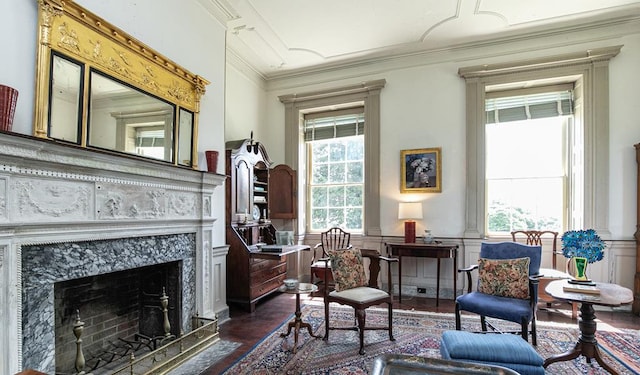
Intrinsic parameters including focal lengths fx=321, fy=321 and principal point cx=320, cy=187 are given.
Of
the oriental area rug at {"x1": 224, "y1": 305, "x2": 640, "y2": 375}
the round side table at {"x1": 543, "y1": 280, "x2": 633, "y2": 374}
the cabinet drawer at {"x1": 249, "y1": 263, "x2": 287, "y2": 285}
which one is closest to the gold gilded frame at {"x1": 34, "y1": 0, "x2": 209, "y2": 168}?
the cabinet drawer at {"x1": 249, "y1": 263, "x2": 287, "y2": 285}

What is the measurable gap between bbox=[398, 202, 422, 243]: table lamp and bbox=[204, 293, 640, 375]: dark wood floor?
871 mm

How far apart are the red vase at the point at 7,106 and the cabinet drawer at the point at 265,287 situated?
112 inches

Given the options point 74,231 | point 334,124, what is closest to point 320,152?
point 334,124

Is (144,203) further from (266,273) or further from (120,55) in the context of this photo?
(266,273)

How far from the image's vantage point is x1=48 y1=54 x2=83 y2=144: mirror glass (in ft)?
6.57

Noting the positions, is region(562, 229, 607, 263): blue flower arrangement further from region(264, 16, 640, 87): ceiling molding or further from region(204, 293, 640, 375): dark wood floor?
region(264, 16, 640, 87): ceiling molding

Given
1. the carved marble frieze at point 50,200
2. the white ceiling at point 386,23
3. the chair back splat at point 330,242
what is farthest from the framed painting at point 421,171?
the carved marble frieze at point 50,200

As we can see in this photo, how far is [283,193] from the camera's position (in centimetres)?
523

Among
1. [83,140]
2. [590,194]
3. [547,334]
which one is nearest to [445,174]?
[590,194]

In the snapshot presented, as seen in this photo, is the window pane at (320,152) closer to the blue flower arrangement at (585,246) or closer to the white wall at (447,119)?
the white wall at (447,119)

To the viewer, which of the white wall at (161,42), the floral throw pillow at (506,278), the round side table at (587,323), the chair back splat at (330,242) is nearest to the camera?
the white wall at (161,42)

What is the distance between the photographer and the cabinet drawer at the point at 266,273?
398cm

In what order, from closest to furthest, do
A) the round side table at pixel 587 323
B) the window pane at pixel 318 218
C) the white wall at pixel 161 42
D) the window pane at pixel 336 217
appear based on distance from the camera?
1. the white wall at pixel 161 42
2. the round side table at pixel 587 323
3. the window pane at pixel 336 217
4. the window pane at pixel 318 218

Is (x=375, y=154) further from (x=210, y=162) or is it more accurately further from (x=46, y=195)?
(x=46, y=195)
